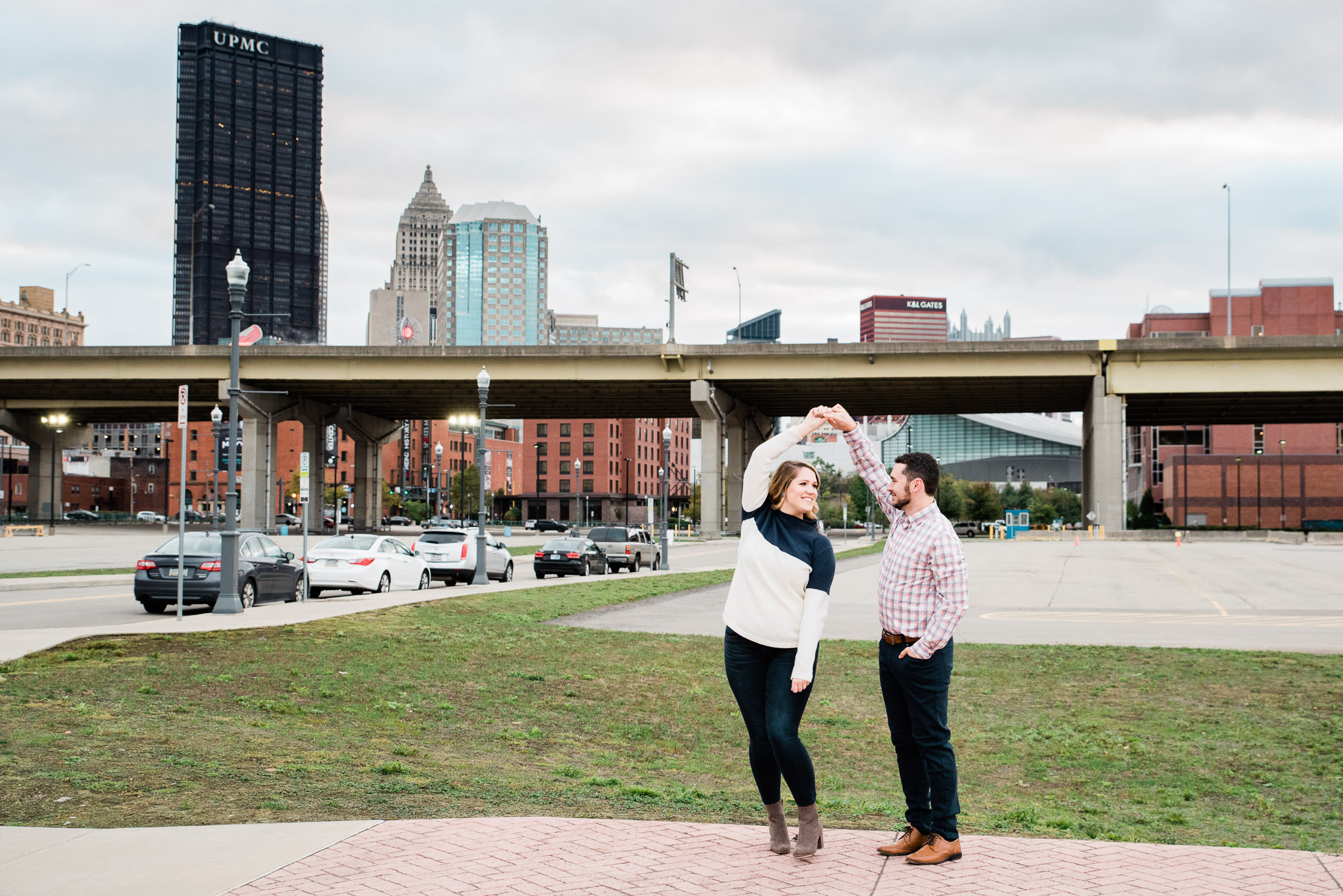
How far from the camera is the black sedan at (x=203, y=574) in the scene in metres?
19.9

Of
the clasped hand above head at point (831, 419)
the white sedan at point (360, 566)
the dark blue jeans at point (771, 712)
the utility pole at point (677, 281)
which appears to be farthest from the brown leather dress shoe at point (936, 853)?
the utility pole at point (677, 281)

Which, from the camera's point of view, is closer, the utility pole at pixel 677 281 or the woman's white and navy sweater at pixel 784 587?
the woman's white and navy sweater at pixel 784 587

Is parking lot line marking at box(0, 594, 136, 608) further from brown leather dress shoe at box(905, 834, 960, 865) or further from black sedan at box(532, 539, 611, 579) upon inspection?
brown leather dress shoe at box(905, 834, 960, 865)

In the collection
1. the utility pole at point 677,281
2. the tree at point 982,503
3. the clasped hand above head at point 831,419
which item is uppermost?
the utility pole at point 677,281

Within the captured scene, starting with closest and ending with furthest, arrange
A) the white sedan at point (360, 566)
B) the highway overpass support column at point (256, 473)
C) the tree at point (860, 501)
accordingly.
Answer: the white sedan at point (360, 566)
the highway overpass support column at point (256, 473)
the tree at point (860, 501)

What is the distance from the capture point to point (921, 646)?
5.56 meters

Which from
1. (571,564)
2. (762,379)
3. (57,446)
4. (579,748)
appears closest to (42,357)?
(57,446)

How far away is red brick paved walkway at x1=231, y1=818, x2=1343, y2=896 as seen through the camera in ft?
16.6

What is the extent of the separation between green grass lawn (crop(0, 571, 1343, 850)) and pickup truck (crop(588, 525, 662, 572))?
21.4m

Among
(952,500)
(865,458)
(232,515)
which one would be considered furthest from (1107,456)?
(952,500)

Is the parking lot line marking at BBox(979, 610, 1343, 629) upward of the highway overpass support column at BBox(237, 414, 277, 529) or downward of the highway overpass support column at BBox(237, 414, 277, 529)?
downward

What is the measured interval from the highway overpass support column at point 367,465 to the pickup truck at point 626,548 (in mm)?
50123

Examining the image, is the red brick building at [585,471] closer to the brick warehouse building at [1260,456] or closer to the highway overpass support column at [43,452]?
the highway overpass support column at [43,452]

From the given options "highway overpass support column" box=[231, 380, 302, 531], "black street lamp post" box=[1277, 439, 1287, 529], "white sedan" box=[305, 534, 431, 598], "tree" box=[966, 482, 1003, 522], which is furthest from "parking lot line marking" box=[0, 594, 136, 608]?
"tree" box=[966, 482, 1003, 522]
